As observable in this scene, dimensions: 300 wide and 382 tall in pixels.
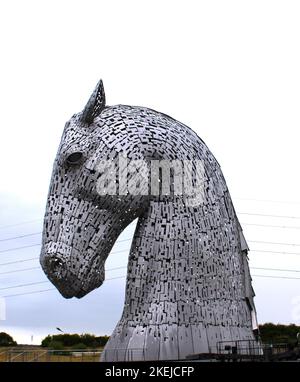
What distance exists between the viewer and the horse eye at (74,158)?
1211 cm

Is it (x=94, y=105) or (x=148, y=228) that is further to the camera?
(x=94, y=105)

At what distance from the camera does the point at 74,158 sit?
12.1 meters

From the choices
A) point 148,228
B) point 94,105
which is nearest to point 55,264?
point 148,228

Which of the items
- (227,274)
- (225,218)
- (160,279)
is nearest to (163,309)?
(160,279)

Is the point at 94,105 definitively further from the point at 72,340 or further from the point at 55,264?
the point at 72,340

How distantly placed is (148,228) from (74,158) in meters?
1.72

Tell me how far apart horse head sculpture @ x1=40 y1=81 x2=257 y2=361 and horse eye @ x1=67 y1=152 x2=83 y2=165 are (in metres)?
0.01

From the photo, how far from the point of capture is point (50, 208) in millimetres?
12125

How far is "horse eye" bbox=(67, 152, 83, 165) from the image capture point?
12.1m

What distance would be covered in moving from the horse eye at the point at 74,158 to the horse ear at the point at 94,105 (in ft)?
2.05

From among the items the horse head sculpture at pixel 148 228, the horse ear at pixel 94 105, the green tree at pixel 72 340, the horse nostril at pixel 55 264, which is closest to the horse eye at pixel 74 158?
the horse head sculpture at pixel 148 228

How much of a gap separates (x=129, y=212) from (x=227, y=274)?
1891 millimetres

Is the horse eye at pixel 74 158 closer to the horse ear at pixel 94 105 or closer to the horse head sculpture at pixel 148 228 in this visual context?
the horse head sculpture at pixel 148 228

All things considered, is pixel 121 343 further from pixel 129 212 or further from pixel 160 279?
pixel 129 212
